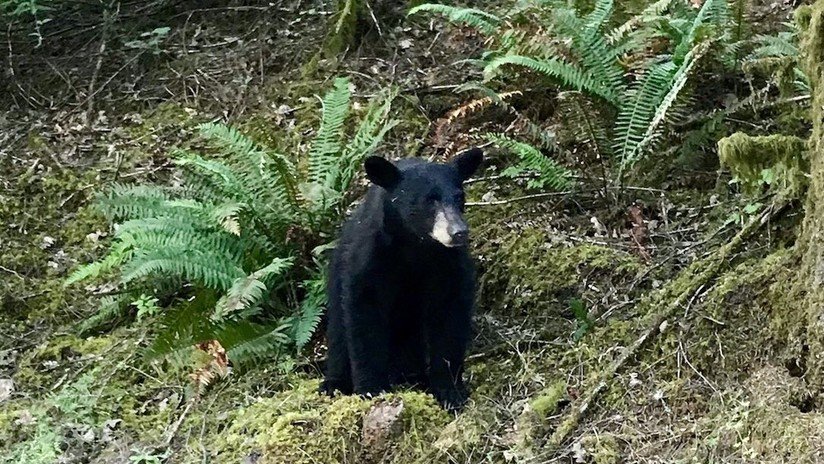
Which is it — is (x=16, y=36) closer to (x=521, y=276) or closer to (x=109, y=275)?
(x=109, y=275)

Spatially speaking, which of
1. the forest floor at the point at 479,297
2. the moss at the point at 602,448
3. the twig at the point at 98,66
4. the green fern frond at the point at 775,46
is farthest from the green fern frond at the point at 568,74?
the twig at the point at 98,66

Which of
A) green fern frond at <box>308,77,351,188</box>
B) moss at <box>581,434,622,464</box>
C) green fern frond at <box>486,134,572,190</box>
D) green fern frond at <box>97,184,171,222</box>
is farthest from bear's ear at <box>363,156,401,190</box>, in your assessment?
green fern frond at <box>97,184,171,222</box>

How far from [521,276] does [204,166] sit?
241 cm

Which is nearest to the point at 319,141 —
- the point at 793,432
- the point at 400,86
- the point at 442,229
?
the point at 400,86

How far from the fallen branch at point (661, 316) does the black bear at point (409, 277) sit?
2.64 feet

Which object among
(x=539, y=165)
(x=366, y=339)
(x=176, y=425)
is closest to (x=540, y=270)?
(x=539, y=165)

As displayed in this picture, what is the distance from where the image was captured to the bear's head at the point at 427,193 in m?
4.86

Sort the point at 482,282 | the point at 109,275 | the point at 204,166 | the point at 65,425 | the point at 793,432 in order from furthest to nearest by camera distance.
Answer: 1. the point at 109,275
2. the point at 204,166
3. the point at 482,282
4. the point at 65,425
5. the point at 793,432

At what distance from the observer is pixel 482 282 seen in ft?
19.7

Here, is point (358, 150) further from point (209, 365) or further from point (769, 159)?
point (769, 159)

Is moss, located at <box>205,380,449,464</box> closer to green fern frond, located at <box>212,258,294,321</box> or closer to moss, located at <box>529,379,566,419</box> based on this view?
moss, located at <box>529,379,566,419</box>

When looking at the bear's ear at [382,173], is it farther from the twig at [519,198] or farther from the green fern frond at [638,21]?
the green fern frond at [638,21]

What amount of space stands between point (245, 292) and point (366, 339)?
2.93 ft

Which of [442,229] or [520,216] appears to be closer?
[442,229]
